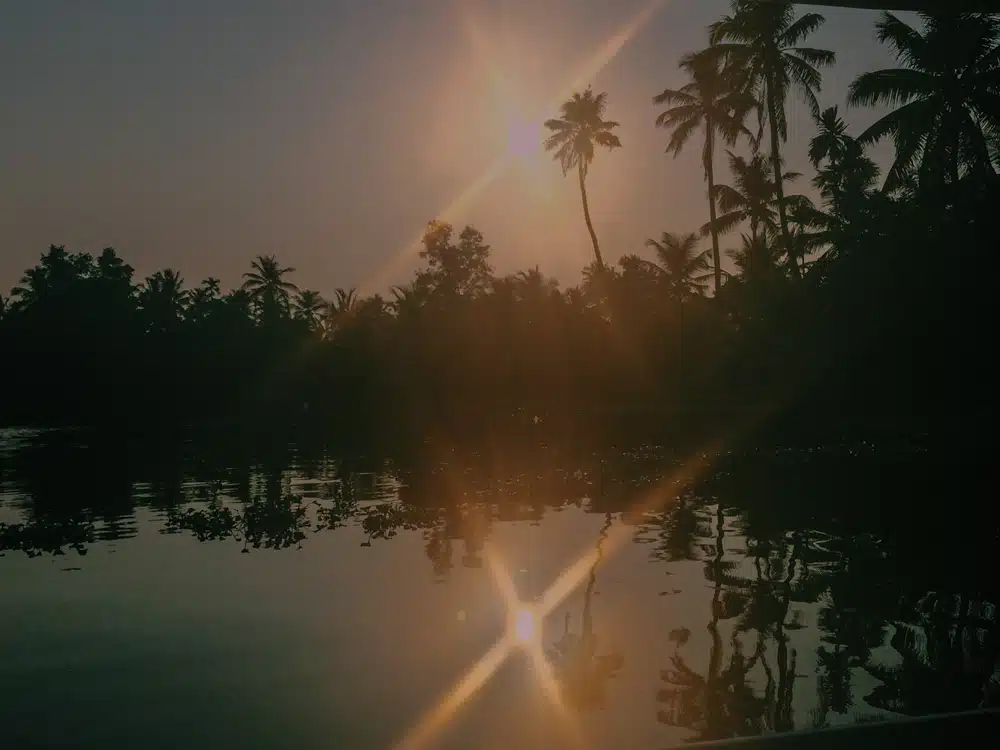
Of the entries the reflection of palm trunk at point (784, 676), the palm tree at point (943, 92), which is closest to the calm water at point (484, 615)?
the reflection of palm trunk at point (784, 676)

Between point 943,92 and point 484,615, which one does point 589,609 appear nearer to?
point 484,615

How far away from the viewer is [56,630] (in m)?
8.94

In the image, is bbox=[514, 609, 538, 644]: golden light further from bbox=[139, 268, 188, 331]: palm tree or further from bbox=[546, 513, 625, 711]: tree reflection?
bbox=[139, 268, 188, 331]: palm tree

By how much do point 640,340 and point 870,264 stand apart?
771 inches

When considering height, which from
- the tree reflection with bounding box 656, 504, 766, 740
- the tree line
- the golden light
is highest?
the tree line

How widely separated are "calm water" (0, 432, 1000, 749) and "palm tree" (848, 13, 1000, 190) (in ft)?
47.5

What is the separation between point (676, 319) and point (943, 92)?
19.3 metres

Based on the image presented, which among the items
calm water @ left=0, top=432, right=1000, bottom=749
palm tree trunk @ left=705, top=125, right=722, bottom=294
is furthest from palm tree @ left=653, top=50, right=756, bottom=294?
calm water @ left=0, top=432, right=1000, bottom=749

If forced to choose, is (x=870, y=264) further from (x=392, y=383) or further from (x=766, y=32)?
(x=392, y=383)

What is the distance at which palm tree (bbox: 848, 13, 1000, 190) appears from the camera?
27344mm

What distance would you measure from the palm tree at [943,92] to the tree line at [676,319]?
7 centimetres

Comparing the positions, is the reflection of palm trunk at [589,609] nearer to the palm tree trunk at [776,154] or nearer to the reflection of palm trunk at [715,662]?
the reflection of palm trunk at [715,662]

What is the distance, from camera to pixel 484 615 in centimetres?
923

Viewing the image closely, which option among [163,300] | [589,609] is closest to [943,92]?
[589,609]
